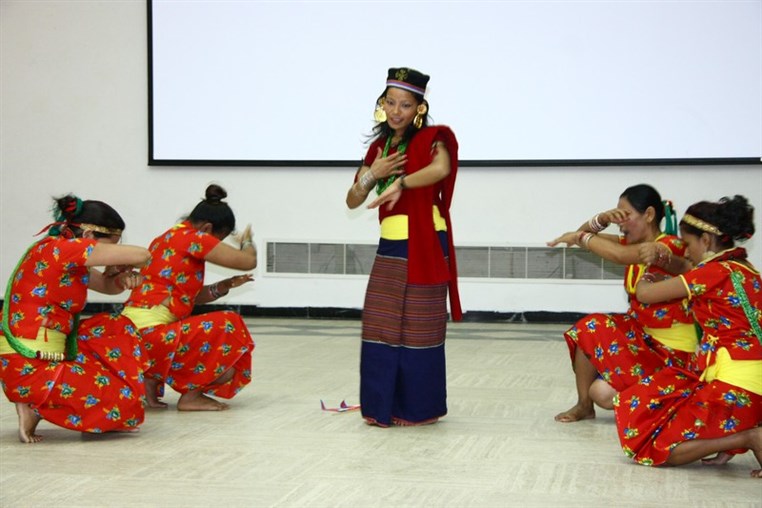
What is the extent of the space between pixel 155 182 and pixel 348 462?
4.90m

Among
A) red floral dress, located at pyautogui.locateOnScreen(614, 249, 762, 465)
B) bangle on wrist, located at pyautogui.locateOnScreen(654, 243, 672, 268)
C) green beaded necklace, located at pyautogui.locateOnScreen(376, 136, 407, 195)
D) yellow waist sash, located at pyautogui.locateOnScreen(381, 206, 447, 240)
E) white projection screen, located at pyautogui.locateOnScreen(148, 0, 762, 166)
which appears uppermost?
white projection screen, located at pyautogui.locateOnScreen(148, 0, 762, 166)

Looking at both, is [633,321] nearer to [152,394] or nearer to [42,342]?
[152,394]

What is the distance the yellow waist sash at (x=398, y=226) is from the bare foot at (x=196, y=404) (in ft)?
2.96

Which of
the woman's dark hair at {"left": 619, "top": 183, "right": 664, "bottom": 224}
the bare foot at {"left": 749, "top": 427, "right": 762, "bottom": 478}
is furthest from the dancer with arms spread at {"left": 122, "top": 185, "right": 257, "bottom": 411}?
the bare foot at {"left": 749, "top": 427, "right": 762, "bottom": 478}

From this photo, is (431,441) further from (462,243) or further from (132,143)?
(132,143)

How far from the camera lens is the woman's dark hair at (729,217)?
9.72 feet

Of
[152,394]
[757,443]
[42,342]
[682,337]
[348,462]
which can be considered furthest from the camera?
[152,394]

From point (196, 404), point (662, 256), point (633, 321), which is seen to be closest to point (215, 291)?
point (196, 404)

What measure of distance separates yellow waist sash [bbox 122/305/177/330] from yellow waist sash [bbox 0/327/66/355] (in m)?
0.50

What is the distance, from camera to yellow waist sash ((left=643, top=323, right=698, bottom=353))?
3.42 metres

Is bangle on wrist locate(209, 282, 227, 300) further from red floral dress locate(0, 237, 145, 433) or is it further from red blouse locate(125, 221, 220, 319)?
red floral dress locate(0, 237, 145, 433)

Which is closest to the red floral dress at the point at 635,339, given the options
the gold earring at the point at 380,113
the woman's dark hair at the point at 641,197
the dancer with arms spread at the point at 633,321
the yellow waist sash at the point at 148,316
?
the dancer with arms spread at the point at 633,321

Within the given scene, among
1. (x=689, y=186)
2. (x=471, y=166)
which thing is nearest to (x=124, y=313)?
(x=471, y=166)

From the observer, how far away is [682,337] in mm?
3430
